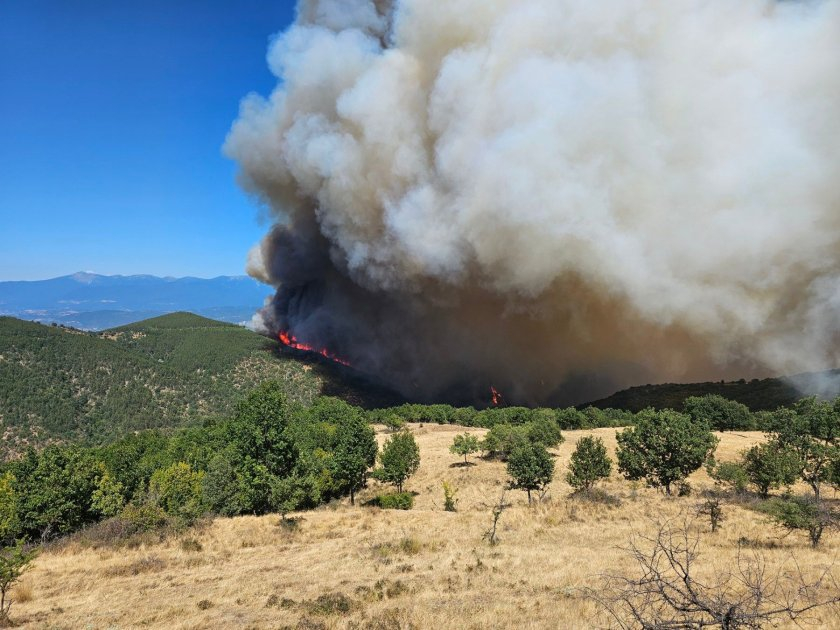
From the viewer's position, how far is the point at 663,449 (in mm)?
31547

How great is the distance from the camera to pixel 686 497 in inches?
1105

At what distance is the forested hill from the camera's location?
220 feet

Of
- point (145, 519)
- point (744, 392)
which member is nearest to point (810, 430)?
point (744, 392)

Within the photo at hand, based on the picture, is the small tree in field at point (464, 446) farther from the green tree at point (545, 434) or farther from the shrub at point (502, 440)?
the green tree at point (545, 434)

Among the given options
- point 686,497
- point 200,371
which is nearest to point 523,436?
point 686,497

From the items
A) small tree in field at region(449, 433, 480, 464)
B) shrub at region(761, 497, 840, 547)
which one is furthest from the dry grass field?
small tree in field at region(449, 433, 480, 464)

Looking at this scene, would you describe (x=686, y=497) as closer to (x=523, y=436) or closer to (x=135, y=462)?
(x=523, y=436)

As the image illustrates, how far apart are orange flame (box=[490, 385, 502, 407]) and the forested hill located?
22.9 metres

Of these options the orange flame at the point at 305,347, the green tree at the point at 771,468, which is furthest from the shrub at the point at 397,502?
the orange flame at the point at 305,347

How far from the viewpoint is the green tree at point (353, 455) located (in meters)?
36.1

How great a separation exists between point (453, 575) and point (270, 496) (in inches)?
651

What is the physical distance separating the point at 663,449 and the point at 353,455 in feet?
76.3

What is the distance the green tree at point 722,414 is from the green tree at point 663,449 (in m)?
28.4

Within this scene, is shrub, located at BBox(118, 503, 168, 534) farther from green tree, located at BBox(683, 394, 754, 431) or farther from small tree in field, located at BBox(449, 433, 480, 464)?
green tree, located at BBox(683, 394, 754, 431)
